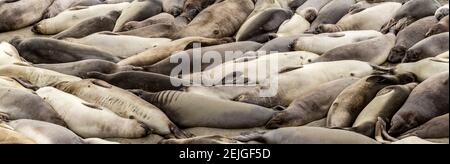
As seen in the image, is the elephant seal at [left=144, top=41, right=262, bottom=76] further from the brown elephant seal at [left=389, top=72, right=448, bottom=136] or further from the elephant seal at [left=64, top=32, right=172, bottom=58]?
the brown elephant seal at [left=389, top=72, right=448, bottom=136]

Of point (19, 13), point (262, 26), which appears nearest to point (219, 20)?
point (262, 26)

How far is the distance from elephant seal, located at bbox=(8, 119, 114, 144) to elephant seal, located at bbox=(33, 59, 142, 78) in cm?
174

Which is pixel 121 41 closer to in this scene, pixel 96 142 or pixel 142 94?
pixel 142 94

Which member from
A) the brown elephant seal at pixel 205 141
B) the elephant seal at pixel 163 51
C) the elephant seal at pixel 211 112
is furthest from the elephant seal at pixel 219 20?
the brown elephant seal at pixel 205 141

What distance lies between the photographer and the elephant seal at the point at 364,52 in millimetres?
8008

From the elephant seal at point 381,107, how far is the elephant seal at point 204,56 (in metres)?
2.08

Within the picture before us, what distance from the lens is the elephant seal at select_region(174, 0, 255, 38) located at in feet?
31.7

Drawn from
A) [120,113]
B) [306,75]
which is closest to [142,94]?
[120,113]

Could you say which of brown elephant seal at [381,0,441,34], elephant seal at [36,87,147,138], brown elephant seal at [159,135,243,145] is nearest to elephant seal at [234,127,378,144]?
brown elephant seal at [159,135,243,145]

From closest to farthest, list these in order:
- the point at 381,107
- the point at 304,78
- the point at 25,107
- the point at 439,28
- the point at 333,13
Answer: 1. the point at 381,107
2. the point at 25,107
3. the point at 304,78
4. the point at 439,28
5. the point at 333,13

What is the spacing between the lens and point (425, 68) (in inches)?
280

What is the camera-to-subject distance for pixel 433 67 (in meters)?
7.03

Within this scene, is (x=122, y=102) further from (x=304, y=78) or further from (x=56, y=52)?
(x=56, y=52)

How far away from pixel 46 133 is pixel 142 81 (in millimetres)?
1626
